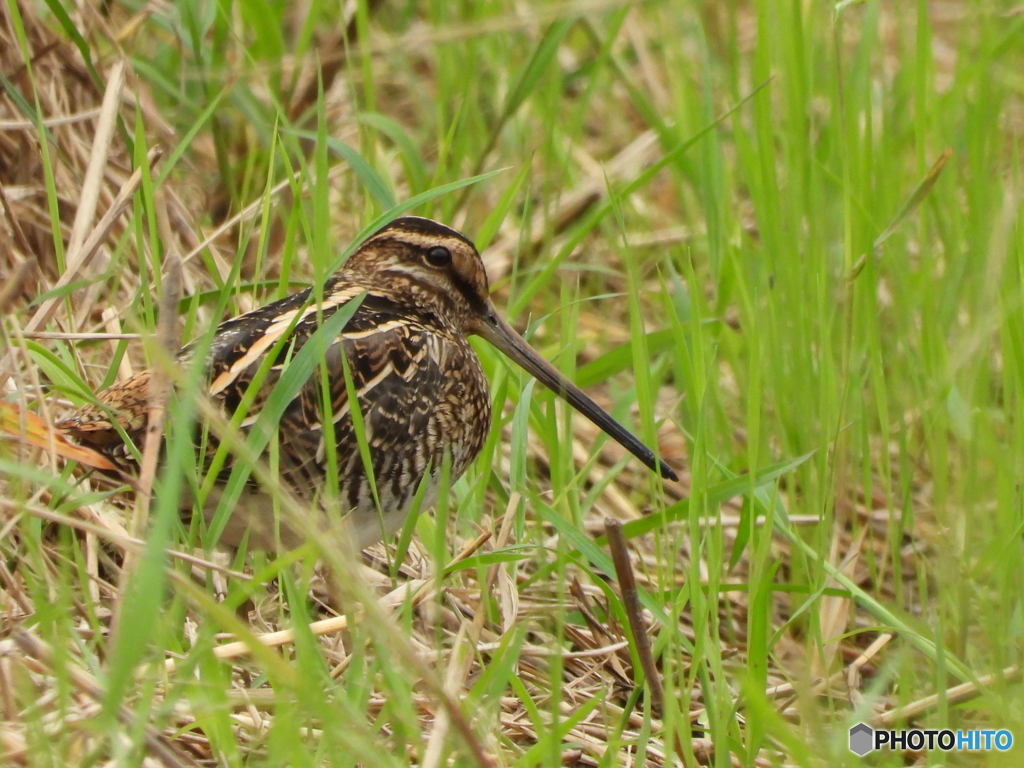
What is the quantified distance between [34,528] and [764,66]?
1853 mm

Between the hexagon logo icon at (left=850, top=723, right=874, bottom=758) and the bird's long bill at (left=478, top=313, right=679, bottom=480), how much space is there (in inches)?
25.0

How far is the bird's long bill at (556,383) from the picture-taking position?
2.88m

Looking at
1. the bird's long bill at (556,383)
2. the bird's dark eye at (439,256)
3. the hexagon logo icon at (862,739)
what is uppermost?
the bird's dark eye at (439,256)

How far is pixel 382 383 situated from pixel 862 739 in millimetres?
1039

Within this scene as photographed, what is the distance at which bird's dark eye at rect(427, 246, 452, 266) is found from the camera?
3027 mm

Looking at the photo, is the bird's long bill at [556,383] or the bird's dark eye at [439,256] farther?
the bird's dark eye at [439,256]

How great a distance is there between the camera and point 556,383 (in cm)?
296

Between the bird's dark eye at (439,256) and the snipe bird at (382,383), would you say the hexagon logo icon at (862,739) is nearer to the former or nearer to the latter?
the snipe bird at (382,383)

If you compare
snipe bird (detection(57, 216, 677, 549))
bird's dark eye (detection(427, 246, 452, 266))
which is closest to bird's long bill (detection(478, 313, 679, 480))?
snipe bird (detection(57, 216, 677, 549))

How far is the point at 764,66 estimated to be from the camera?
322cm

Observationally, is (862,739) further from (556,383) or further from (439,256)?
(439,256)

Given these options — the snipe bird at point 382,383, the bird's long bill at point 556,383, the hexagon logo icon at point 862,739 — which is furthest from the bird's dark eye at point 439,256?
the hexagon logo icon at point 862,739

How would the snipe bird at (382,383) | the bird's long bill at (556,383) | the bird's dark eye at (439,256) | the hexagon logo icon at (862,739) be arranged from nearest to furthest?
the hexagon logo icon at (862,739)
the snipe bird at (382,383)
the bird's long bill at (556,383)
the bird's dark eye at (439,256)

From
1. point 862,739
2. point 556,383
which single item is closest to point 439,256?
point 556,383
